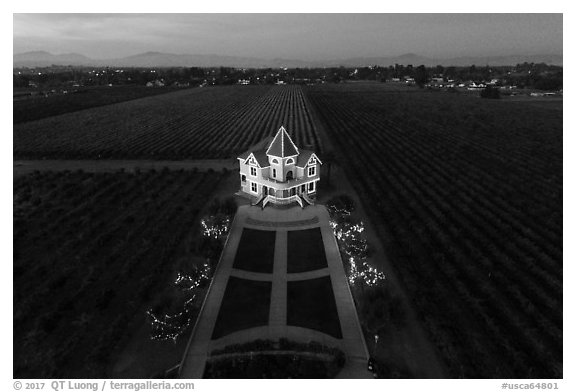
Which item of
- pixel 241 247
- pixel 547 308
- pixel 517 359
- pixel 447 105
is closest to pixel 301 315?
pixel 241 247

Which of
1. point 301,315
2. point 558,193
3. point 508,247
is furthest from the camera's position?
point 558,193

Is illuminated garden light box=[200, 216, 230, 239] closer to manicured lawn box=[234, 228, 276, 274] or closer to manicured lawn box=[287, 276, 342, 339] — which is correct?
manicured lawn box=[234, 228, 276, 274]

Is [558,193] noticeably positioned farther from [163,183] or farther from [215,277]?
[163,183]

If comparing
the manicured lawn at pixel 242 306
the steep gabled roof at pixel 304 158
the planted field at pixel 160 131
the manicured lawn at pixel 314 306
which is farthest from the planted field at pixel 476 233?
the planted field at pixel 160 131

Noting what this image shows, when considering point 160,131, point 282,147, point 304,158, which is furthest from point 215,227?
point 160,131

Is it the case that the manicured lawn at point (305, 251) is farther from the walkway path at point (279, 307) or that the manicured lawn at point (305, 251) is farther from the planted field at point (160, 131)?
the planted field at point (160, 131)
